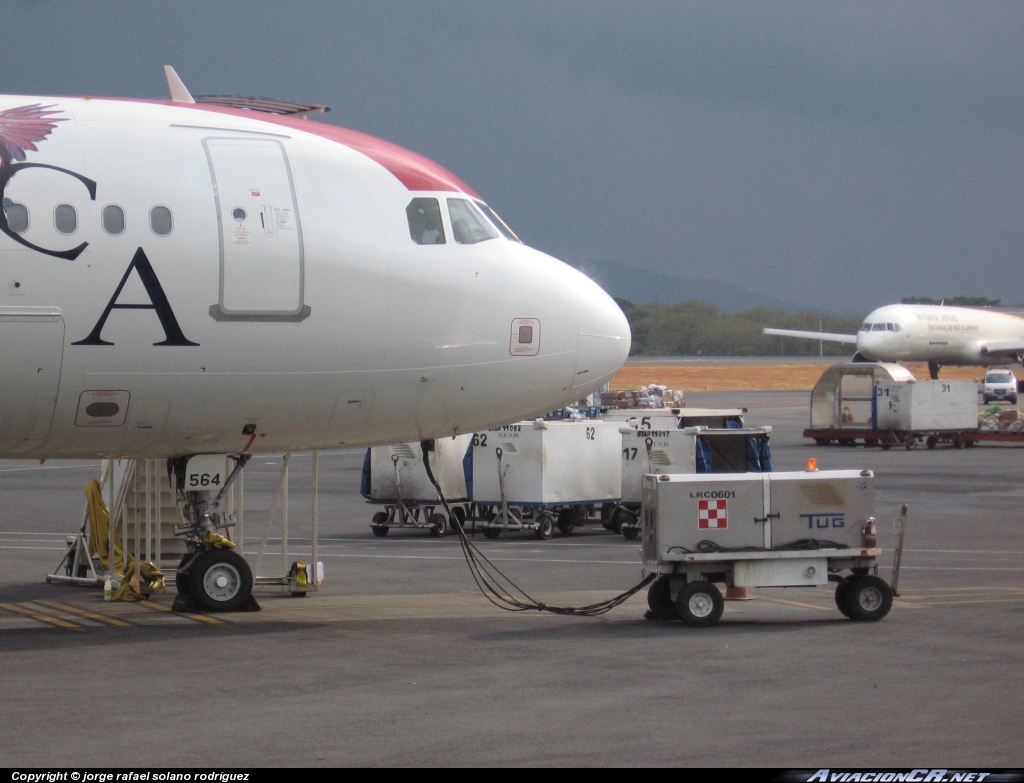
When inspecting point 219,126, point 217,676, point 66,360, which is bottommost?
point 217,676

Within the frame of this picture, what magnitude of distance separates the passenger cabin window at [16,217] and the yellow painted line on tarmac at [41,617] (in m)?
4.65

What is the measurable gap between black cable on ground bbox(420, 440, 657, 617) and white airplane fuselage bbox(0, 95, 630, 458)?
1.53m

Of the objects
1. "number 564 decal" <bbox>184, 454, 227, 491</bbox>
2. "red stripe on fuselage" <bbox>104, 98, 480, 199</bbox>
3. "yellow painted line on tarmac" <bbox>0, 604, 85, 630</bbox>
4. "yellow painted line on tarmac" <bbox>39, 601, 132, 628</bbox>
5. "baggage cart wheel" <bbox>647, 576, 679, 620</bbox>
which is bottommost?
"yellow painted line on tarmac" <bbox>0, 604, 85, 630</bbox>

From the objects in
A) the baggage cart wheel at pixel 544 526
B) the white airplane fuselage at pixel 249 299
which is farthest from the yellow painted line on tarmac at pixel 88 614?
the baggage cart wheel at pixel 544 526

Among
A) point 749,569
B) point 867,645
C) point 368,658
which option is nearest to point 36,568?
point 368,658

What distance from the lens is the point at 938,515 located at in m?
27.0

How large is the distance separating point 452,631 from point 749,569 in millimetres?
3325

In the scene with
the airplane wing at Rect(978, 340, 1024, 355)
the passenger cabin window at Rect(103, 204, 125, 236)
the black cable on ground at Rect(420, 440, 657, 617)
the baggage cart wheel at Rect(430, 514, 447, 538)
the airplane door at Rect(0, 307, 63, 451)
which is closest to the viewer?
the airplane door at Rect(0, 307, 63, 451)

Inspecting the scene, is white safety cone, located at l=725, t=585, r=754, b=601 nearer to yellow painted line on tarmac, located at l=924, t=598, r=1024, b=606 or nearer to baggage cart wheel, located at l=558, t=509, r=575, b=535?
yellow painted line on tarmac, located at l=924, t=598, r=1024, b=606

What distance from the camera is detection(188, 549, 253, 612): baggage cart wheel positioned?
15117 millimetres

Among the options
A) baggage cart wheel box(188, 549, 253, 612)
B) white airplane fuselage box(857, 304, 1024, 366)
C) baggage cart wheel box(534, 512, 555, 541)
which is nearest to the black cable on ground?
baggage cart wheel box(188, 549, 253, 612)

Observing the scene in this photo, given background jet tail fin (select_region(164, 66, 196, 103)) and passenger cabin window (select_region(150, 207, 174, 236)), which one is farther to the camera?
background jet tail fin (select_region(164, 66, 196, 103))

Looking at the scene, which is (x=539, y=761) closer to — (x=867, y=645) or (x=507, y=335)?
(x=867, y=645)

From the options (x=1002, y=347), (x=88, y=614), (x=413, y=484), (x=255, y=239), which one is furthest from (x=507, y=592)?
(x=1002, y=347)
